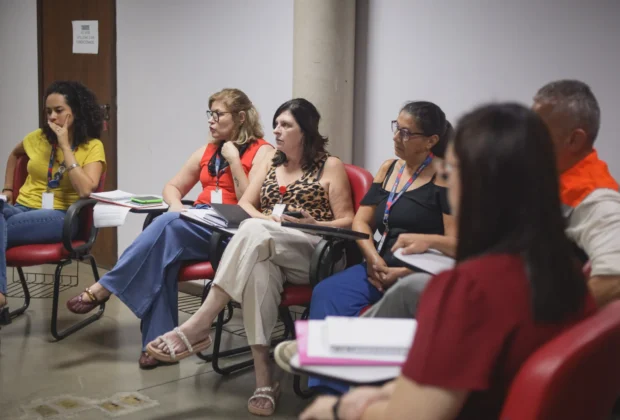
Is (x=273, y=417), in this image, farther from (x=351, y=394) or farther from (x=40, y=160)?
(x=40, y=160)

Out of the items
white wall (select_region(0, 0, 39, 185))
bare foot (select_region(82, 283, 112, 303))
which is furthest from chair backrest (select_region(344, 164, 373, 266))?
white wall (select_region(0, 0, 39, 185))

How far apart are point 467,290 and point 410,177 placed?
1.80 metres

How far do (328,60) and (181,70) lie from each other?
53.7 inches

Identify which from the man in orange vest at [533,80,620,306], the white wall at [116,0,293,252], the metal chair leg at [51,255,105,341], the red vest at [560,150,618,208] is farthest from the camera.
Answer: the white wall at [116,0,293,252]

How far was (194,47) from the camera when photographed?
14.9 ft

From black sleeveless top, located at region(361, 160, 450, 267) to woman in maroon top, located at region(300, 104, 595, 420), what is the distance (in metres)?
1.52

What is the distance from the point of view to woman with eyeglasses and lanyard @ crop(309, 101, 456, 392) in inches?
104

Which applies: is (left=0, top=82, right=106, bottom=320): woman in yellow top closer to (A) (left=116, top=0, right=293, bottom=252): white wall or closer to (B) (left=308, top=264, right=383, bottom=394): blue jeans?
(A) (left=116, top=0, right=293, bottom=252): white wall

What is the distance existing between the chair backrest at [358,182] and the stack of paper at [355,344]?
181 centimetres

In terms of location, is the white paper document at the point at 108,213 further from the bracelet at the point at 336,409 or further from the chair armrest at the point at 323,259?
the bracelet at the point at 336,409

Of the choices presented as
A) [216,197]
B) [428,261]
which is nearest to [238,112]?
[216,197]

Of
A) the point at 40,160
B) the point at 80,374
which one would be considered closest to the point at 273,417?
the point at 80,374

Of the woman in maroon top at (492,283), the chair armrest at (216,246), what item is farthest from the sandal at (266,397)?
the woman in maroon top at (492,283)

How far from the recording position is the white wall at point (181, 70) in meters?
4.15
